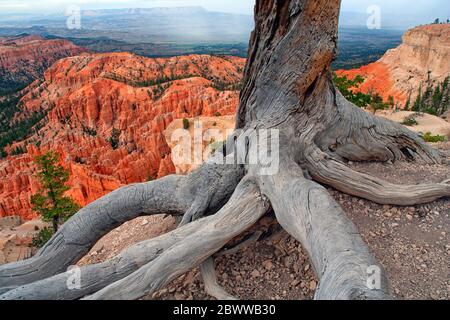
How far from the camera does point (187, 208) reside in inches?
152

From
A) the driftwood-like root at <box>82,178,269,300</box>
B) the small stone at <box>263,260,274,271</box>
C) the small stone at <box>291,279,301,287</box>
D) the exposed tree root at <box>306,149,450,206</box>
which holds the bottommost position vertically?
the small stone at <box>291,279,301,287</box>

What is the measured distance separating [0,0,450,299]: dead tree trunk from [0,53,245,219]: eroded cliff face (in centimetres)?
3476

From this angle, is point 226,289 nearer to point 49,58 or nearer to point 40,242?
point 40,242

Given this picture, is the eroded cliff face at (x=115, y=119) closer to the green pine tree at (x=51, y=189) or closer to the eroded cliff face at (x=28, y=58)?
the green pine tree at (x=51, y=189)

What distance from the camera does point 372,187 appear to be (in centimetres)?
352

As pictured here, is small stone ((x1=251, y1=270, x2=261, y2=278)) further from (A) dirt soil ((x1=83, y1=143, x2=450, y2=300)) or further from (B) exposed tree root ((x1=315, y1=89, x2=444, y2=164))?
(B) exposed tree root ((x1=315, y1=89, x2=444, y2=164))

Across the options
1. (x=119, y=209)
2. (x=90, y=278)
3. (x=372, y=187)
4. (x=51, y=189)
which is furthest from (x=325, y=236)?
(x=51, y=189)

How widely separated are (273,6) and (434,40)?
2428 inches

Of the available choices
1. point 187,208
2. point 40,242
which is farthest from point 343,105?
point 40,242

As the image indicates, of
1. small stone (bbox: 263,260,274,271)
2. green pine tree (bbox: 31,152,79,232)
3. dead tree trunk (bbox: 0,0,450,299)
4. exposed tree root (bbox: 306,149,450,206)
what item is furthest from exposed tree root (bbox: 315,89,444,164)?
green pine tree (bbox: 31,152,79,232)

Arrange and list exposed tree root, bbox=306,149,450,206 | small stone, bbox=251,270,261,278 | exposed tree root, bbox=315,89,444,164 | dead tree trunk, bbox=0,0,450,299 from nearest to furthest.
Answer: dead tree trunk, bbox=0,0,450,299 → small stone, bbox=251,270,261,278 → exposed tree root, bbox=306,149,450,206 → exposed tree root, bbox=315,89,444,164

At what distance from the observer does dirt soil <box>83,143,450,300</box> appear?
2.85 meters
